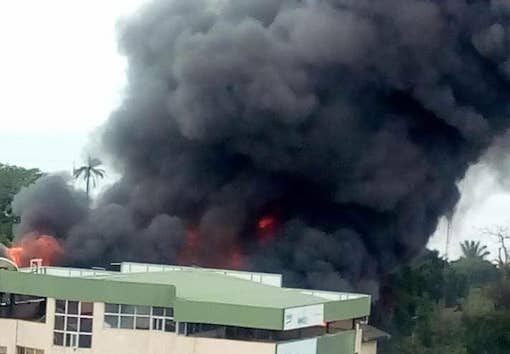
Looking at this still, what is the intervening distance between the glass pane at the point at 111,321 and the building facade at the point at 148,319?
2cm

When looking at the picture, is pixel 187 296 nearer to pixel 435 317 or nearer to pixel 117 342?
pixel 117 342

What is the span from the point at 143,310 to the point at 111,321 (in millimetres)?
768

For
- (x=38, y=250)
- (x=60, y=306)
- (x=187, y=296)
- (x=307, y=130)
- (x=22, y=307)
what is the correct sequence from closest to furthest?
(x=60, y=306), (x=187, y=296), (x=22, y=307), (x=38, y=250), (x=307, y=130)

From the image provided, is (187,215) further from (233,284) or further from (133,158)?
(233,284)

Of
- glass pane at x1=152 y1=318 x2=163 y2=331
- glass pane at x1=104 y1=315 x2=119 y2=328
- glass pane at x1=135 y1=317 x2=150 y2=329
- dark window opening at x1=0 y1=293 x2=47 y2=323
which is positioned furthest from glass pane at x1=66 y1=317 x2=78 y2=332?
glass pane at x1=152 y1=318 x2=163 y2=331

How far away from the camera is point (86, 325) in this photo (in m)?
27.1

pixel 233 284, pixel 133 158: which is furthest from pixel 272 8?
pixel 233 284

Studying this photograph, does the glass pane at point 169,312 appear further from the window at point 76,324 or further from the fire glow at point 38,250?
the fire glow at point 38,250

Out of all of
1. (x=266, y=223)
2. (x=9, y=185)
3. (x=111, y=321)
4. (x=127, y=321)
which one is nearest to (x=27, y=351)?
(x=111, y=321)

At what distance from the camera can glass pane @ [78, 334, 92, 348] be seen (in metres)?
27.0

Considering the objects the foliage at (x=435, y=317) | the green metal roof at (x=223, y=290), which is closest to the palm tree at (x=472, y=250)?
the foliage at (x=435, y=317)

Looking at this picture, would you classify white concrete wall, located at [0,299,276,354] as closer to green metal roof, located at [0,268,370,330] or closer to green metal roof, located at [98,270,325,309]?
green metal roof, located at [0,268,370,330]

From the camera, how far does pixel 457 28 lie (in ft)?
146

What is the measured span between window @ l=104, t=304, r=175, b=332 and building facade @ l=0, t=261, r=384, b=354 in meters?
0.02
